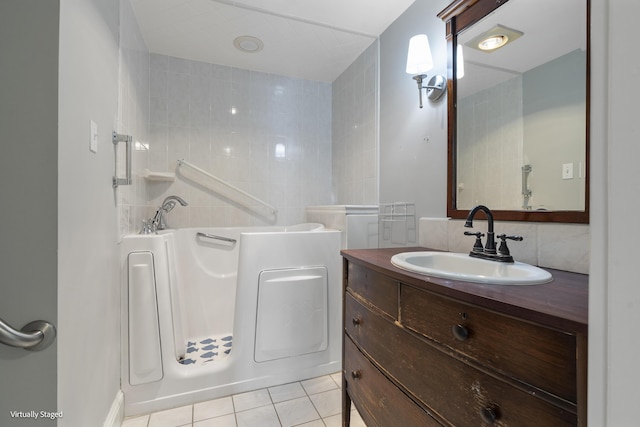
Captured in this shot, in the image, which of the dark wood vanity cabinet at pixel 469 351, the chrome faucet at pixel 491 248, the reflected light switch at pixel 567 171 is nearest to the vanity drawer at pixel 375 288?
the dark wood vanity cabinet at pixel 469 351

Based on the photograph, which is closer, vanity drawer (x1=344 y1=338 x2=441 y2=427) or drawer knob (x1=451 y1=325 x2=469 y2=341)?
drawer knob (x1=451 y1=325 x2=469 y2=341)

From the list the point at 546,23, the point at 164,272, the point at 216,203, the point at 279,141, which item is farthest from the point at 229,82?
the point at 546,23

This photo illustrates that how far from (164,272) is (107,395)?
58 cm

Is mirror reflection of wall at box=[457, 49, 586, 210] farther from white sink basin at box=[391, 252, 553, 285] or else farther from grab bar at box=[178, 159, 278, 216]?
grab bar at box=[178, 159, 278, 216]

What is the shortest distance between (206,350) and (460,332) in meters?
1.79

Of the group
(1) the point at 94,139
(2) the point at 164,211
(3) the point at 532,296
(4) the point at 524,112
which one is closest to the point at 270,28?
(1) the point at 94,139

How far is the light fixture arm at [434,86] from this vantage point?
4.89ft

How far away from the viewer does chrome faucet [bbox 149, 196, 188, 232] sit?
2.10 m

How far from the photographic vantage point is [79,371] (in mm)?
949

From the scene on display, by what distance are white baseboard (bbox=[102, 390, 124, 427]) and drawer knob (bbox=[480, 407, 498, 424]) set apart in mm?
1481

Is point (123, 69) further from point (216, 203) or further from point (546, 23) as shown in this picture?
point (546, 23)

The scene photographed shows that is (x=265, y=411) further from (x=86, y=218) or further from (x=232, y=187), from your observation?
(x=232, y=187)
